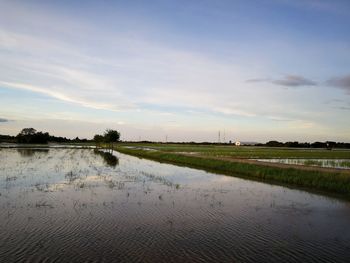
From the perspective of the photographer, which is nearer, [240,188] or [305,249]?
[305,249]

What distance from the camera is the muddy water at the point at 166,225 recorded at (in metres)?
9.32

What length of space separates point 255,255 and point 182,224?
3613 mm

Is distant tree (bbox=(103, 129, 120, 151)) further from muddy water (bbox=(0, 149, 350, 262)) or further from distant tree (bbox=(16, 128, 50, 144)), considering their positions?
muddy water (bbox=(0, 149, 350, 262))

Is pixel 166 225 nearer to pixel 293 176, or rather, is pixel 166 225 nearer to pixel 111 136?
pixel 293 176

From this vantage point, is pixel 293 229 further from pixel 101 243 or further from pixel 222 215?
pixel 101 243

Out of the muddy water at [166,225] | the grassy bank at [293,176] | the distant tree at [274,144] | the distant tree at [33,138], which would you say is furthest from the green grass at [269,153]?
the distant tree at [33,138]

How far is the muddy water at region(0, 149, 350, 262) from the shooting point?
9320 millimetres

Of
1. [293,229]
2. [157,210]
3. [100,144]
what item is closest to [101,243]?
[157,210]

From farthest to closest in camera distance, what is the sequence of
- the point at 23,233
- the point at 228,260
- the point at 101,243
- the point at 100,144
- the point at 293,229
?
the point at 100,144 < the point at 293,229 < the point at 23,233 < the point at 101,243 < the point at 228,260

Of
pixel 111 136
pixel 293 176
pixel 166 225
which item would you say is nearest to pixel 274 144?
pixel 111 136

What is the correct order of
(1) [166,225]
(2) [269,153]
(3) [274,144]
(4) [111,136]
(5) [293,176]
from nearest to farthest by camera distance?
(1) [166,225]
(5) [293,176]
(2) [269,153]
(4) [111,136]
(3) [274,144]

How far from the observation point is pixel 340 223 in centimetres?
1372

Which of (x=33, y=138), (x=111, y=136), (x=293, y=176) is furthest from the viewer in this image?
(x=33, y=138)

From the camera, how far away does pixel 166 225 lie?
1227 cm
